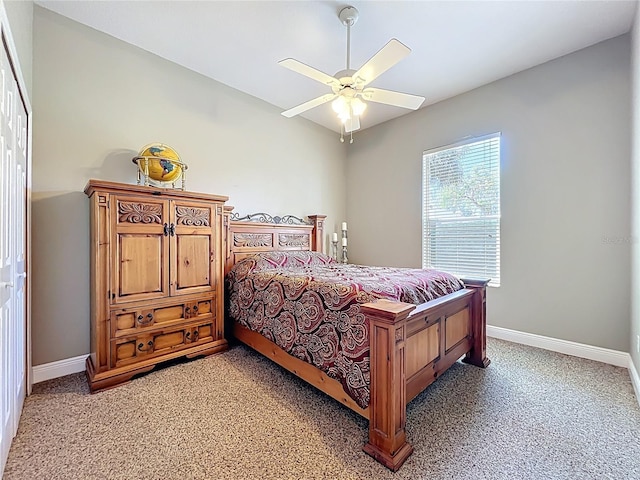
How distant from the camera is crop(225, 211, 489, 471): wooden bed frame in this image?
53.4 inches

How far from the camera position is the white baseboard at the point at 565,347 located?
7.95 ft

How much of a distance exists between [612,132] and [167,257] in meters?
4.06

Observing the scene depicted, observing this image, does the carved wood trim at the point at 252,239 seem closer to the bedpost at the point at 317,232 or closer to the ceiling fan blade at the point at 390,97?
the bedpost at the point at 317,232

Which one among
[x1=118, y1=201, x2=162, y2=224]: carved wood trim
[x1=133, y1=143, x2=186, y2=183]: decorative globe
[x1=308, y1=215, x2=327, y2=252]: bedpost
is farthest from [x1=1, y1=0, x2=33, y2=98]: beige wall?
[x1=308, y1=215, x2=327, y2=252]: bedpost

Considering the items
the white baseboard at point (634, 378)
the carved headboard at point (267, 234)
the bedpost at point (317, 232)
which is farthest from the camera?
the bedpost at point (317, 232)

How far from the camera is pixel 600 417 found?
172 centimetres

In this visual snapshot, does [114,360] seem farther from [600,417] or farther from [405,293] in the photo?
[600,417]

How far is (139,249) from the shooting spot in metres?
Result: 2.22

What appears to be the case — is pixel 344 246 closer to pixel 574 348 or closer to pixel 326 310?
pixel 326 310

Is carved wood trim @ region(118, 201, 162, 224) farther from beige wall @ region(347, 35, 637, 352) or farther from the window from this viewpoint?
beige wall @ region(347, 35, 637, 352)

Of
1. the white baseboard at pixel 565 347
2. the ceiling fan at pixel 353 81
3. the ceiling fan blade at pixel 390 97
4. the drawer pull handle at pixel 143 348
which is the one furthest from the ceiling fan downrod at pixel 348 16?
the white baseboard at pixel 565 347

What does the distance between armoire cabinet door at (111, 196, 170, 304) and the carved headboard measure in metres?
0.71

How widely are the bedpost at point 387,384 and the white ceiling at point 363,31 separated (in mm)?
2342

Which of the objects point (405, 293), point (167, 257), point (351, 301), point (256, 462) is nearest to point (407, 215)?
point (405, 293)
